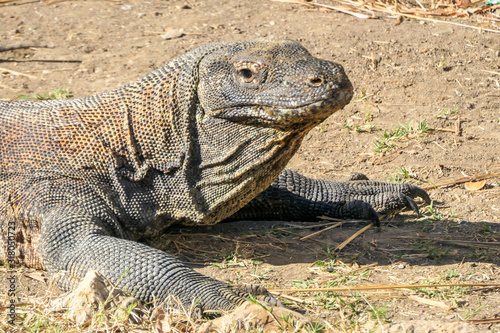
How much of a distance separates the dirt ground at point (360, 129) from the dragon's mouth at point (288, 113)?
3.62ft

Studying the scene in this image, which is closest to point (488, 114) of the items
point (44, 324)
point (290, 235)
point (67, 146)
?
point (290, 235)

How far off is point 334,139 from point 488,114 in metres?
1.89

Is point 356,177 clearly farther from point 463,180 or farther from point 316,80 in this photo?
point 316,80

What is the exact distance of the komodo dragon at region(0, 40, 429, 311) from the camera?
379 cm

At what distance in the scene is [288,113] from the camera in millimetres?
3682

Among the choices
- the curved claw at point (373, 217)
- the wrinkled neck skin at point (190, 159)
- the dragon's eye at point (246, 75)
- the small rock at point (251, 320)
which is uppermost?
the dragon's eye at point (246, 75)

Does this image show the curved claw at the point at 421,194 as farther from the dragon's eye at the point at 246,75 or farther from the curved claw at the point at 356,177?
the dragon's eye at the point at 246,75

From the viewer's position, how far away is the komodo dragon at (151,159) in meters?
3.79

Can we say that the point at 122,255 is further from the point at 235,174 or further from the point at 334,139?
the point at 334,139

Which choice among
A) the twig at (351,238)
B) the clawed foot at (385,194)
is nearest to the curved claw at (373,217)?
the twig at (351,238)

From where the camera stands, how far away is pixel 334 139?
6863 millimetres

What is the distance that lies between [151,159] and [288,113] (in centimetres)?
114

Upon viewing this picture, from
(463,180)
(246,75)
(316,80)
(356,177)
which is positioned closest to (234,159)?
(246,75)

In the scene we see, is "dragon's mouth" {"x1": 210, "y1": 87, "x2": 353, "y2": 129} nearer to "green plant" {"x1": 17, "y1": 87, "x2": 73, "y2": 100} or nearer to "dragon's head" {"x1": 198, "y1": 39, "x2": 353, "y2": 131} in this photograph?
"dragon's head" {"x1": 198, "y1": 39, "x2": 353, "y2": 131}
